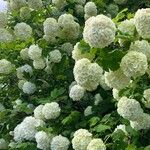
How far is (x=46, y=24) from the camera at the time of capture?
15.8 ft

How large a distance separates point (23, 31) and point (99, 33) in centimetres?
238

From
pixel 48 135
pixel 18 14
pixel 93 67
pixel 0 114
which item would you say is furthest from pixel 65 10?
pixel 93 67

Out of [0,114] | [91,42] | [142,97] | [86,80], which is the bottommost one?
[0,114]

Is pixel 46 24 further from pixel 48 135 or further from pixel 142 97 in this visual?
pixel 142 97

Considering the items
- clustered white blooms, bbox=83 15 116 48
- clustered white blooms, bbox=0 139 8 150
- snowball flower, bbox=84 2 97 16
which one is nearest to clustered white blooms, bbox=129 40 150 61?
clustered white blooms, bbox=83 15 116 48

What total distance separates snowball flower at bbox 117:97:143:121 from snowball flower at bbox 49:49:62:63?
1787 millimetres

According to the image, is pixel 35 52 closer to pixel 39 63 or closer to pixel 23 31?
→ pixel 39 63

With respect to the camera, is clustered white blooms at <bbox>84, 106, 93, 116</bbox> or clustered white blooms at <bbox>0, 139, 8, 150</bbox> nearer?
clustered white blooms at <bbox>84, 106, 93, 116</bbox>

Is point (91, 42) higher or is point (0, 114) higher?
point (91, 42)

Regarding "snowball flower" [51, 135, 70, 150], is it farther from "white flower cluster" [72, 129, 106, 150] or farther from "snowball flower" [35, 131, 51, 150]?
"white flower cluster" [72, 129, 106, 150]

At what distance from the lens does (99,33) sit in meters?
2.86

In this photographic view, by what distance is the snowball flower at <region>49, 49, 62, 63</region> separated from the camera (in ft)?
16.2

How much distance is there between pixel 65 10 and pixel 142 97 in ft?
8.19

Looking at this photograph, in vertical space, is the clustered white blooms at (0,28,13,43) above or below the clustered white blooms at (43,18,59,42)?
below
